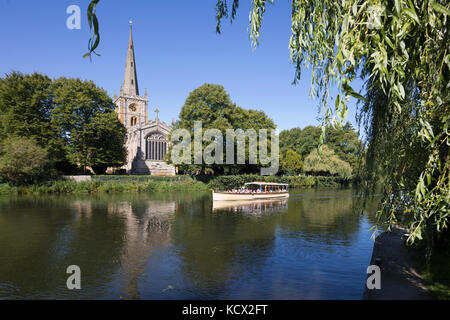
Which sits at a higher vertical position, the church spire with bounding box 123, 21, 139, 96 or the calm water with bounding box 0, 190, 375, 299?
the church spire with bounding box 123, 21, 139, 96

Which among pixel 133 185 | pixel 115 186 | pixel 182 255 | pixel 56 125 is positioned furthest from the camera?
pixel 133 185

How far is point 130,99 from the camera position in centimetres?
8719

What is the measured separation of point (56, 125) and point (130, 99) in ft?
Result: 153

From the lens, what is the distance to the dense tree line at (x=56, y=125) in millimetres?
37188

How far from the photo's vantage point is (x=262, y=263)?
Answer: 12.5 meters

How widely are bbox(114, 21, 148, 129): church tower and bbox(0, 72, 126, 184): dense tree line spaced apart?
3935cm

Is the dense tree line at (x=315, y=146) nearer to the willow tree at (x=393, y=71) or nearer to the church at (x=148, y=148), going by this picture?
the church at (x=148, y=148)

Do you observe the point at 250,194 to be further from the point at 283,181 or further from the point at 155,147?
the point at 155,147

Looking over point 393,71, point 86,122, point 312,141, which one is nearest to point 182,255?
point 393,71

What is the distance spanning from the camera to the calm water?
9758mm

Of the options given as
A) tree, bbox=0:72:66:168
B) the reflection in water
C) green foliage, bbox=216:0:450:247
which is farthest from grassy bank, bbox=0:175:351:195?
green foliage, bbox=216:0:450:247

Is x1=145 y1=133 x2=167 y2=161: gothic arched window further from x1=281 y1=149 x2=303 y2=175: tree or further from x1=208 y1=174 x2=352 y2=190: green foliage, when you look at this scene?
x1=281 y1=149 x2=303 y2=175: tree

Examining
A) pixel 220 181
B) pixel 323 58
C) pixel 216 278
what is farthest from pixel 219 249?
pixel 220 181

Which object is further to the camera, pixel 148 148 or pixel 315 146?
pixel 315 146
